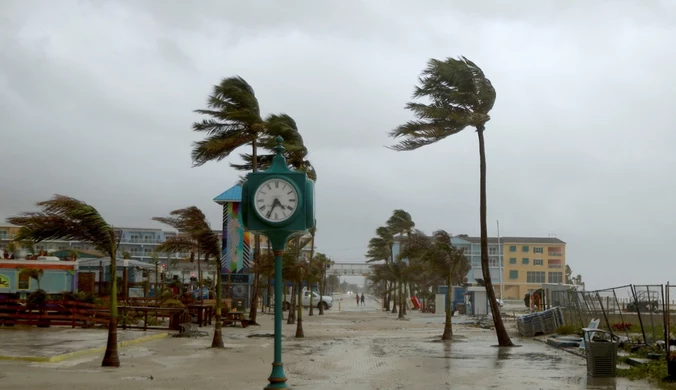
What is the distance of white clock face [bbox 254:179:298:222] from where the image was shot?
9.74 metres

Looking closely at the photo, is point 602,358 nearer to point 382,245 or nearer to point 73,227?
point 73,227

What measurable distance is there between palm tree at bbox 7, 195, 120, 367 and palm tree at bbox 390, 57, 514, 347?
10913 millimetres

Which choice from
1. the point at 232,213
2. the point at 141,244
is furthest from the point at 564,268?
the point at 232,213

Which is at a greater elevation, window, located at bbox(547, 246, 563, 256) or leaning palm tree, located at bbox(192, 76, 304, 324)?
leaning palm tree, located at bbox(192, 76, 304, 324)

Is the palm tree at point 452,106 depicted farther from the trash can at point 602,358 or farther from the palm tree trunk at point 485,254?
the trash can at point 602,358

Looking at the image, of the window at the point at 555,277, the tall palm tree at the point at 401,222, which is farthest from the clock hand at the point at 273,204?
the window at the point at 555,277

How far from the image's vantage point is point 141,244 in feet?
497

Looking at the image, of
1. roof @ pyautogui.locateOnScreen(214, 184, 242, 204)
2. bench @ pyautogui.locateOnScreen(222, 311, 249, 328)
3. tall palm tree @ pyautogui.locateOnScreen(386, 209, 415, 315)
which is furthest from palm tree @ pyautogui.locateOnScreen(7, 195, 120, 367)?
tall palm tree @ pyautogui.locateOnScreen(386, 209, 415, 315)

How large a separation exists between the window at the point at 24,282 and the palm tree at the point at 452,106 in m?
17.9

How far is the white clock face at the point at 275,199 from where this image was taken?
974 centimetres

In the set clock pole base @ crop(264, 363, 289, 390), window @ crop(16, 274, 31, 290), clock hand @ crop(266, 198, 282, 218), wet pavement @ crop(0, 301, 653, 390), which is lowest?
wet pavement @ crop(0, 301, 653, 390)

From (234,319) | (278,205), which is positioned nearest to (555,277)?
(234,319)

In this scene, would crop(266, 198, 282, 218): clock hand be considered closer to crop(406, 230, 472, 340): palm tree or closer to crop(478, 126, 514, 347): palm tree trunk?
crop(478, 126, 514, 347): palm tree trunk

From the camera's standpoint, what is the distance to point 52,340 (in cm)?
2172
